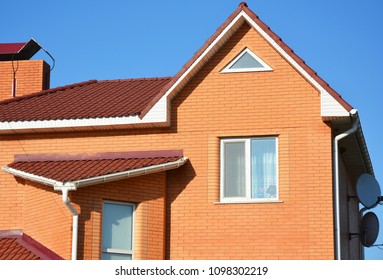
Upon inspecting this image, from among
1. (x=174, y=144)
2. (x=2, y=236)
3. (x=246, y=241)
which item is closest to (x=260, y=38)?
(x=174, y=144)

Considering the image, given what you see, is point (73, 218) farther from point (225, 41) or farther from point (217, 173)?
point (225, 41)

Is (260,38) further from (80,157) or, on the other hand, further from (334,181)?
(80,157)

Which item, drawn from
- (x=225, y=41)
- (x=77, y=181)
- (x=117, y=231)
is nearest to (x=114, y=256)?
(x=117, y=231)

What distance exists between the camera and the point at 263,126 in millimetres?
20344

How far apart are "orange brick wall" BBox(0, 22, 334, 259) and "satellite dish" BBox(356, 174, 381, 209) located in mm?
2781

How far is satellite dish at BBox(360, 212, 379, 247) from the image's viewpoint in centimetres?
2378

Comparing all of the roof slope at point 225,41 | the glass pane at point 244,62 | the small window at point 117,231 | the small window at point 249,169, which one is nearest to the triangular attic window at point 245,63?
the glass pane at point 244,62

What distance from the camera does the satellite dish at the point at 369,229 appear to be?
23781 millimetres

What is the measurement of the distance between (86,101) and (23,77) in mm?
3485

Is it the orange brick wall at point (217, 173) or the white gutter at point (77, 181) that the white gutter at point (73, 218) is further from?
the orange brick wall at point (217, 173)

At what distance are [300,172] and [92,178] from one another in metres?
4.47

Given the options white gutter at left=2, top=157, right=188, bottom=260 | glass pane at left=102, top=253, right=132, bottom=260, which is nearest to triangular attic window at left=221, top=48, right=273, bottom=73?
white gutter at left=2, top=157, right=188, bottom=260

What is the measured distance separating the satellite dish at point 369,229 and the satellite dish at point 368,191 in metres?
1.43

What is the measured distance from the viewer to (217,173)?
20.4 meters
